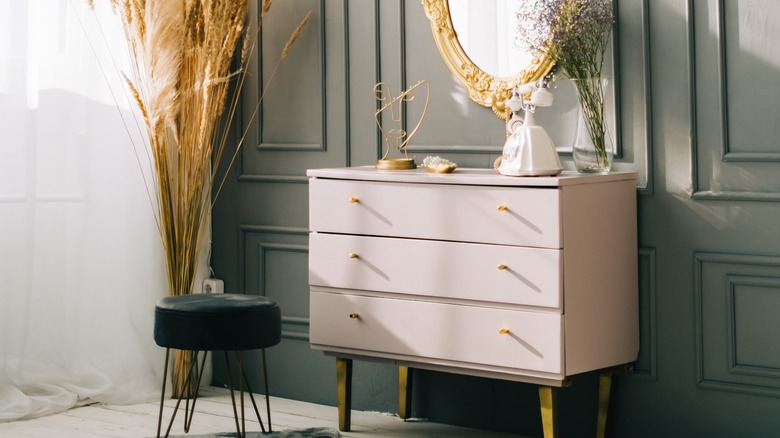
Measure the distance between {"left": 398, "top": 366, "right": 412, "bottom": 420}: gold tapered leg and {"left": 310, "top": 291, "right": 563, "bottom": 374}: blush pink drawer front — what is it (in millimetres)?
371

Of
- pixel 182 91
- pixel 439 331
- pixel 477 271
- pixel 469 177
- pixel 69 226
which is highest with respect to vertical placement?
pixel 182 91

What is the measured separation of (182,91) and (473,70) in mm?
1090

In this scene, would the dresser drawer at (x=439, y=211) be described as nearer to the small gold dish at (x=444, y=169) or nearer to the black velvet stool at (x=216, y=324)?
the small gold dish at (x=444, y=169)

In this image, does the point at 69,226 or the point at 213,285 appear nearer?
the point at 69,226

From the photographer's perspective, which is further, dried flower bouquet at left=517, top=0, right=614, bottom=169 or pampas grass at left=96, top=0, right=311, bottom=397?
pampas grass at left=96, top=0, right=311, bottom=397

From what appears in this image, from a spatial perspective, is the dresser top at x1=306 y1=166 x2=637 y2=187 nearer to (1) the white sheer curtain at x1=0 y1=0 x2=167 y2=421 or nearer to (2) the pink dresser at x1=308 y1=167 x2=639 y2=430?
(2) the pink dresser at x1=308 y1=167 x2=639 y2=430

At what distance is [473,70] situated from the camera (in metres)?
3.41

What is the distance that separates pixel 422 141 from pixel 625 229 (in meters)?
0.83

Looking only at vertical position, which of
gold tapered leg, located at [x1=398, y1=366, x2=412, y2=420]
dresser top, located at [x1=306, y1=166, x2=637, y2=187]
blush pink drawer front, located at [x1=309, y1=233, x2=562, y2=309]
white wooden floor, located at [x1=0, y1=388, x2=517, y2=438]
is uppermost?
dresser top, located at [x1=306, y1=166, x2=637, y2=187]

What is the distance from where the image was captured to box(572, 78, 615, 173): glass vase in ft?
9.88

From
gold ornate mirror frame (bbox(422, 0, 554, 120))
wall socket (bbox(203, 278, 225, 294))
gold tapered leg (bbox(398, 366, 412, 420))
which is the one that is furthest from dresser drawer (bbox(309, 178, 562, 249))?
wall socket (bbox(203, 278, 225, 294))

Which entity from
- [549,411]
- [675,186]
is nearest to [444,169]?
[675,186]

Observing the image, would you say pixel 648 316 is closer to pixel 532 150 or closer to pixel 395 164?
pixel 532 150

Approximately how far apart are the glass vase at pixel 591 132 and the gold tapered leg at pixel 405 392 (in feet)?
3.16
